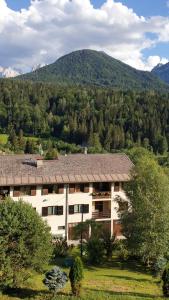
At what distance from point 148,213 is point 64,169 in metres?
19.6

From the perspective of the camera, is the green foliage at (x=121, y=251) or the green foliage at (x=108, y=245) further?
the green foliage at (x=108, y=245)

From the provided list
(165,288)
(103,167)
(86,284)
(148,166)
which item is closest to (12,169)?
(103,167)

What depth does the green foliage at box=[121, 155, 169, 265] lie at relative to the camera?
42906 mm

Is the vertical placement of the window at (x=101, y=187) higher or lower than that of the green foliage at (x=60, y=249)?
higher

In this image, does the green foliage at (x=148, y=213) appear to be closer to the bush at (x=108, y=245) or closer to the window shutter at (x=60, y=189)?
the bush at (x=108, y=245)

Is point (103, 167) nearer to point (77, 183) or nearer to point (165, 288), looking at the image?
point (77, 183)

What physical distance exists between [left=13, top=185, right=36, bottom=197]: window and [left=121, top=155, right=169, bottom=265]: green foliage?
15884 millimetres

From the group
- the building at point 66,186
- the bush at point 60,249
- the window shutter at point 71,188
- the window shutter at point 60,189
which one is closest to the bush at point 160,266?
the bush at point 60,249

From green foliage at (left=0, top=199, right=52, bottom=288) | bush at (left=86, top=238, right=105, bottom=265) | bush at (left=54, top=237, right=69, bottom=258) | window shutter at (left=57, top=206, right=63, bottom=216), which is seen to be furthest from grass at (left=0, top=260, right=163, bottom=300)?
window shutter at (left=57, top=206, right=63, bottom=216)

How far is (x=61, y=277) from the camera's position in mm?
30938

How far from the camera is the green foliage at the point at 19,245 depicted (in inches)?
1240

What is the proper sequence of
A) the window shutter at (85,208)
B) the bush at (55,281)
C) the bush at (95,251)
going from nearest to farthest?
the bush at (55,281), the bush at (95,251), the window shutter at (85,208)

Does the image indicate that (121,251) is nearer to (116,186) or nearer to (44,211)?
(44,211)

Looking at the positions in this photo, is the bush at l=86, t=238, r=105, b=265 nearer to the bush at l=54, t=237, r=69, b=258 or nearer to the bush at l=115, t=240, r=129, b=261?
the bush at l=115, t=240, r=129, b=261
